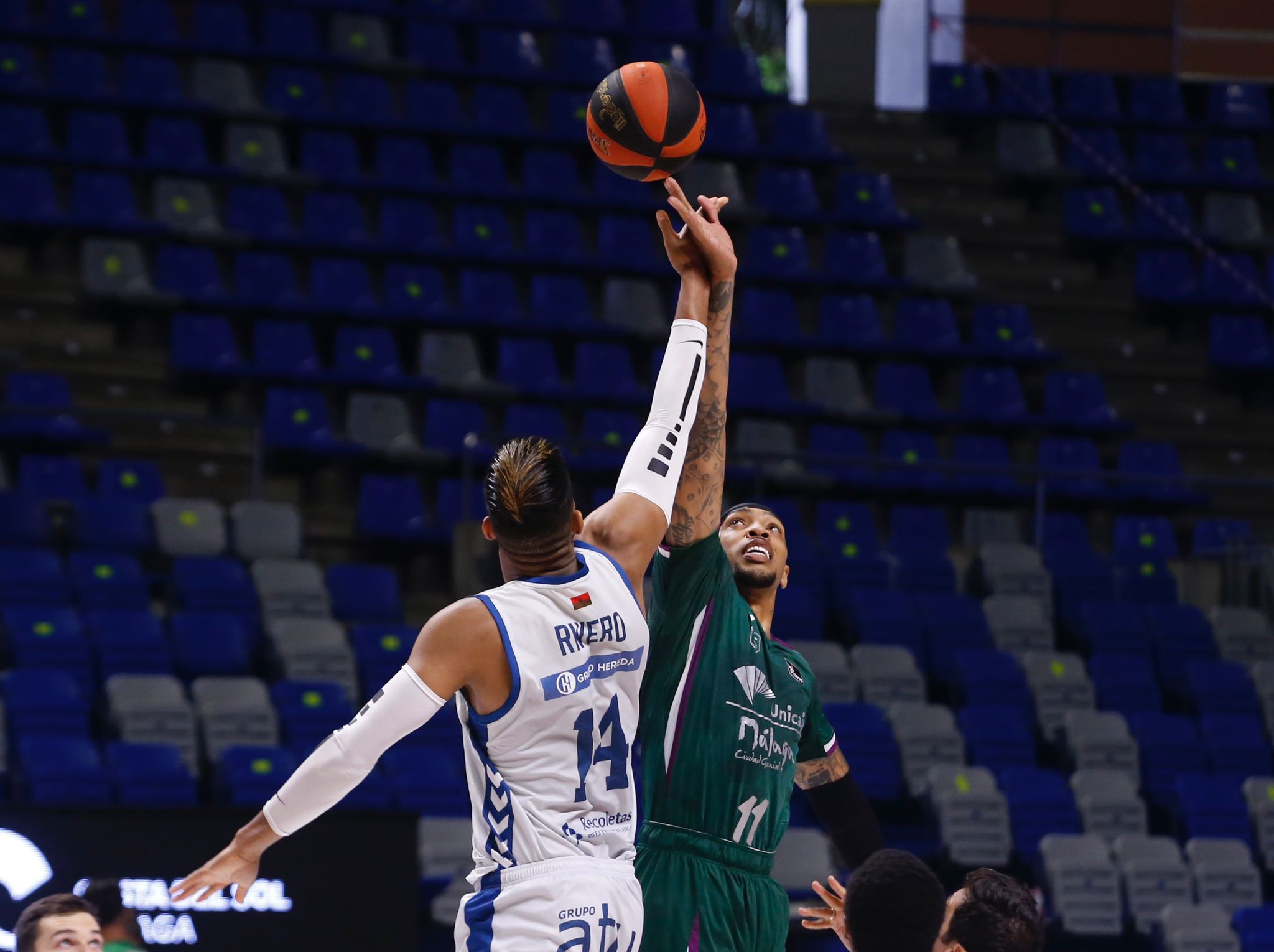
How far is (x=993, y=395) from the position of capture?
47.6 feet

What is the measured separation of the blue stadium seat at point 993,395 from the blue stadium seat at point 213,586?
5970 mm

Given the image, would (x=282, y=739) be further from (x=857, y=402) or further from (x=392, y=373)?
(x=857, y=402)

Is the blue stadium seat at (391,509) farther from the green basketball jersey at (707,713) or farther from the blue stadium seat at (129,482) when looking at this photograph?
the green basketball jersey at (707,713)

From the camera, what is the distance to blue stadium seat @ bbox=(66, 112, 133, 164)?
1396 centimetres

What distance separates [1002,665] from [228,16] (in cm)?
853

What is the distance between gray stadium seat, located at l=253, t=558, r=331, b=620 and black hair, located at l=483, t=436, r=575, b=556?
23.6ft

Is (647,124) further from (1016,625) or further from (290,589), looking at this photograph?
(1016,625)

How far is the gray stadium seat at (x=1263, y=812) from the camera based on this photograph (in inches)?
423

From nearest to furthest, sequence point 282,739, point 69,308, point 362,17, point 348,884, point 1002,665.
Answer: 1. point 348,884
2. point 282,739
3. point 1002,665
4. point 69,308
5. point 362,17

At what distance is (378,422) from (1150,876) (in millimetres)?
5831

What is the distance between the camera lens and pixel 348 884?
7.71 metres

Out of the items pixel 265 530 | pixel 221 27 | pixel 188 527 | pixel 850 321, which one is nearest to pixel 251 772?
pixel 188 527

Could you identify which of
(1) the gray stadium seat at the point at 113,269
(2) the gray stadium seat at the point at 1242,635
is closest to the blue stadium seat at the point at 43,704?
(1) the gray stadium seat at the point at 113,269

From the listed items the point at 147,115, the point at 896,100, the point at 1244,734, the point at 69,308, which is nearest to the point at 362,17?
the point at 147,115
